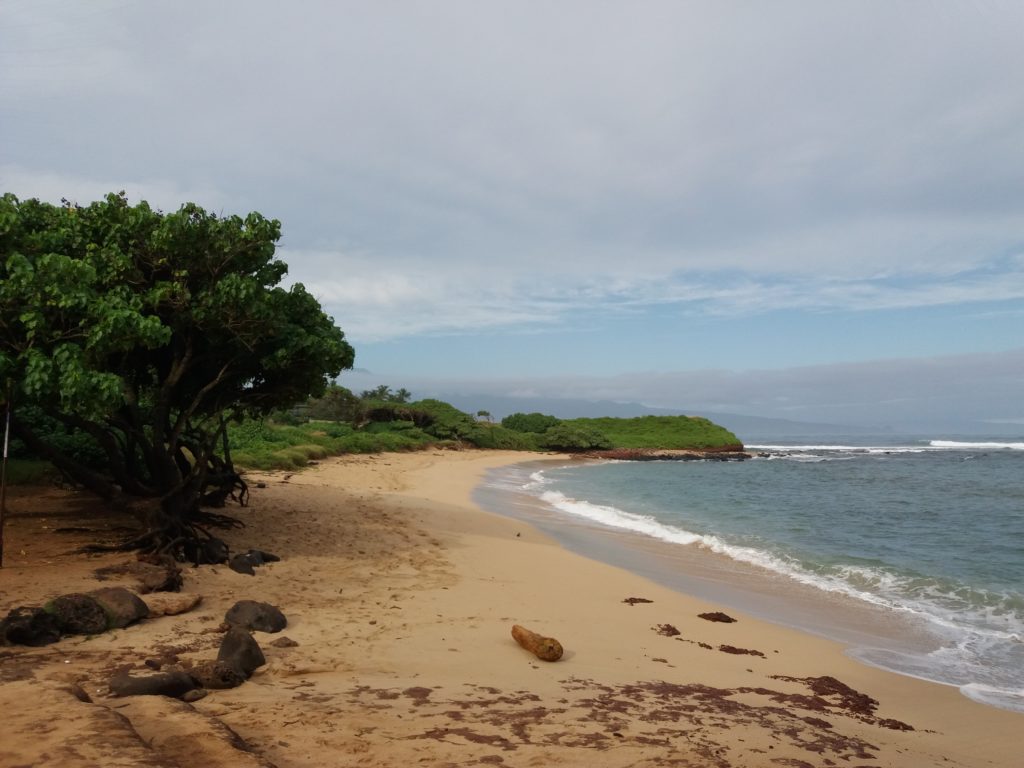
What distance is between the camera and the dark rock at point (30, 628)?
20.0 feet

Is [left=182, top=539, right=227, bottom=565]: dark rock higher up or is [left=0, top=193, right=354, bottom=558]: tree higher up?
[left=0, top=193, right=354, bottom=558]: tree

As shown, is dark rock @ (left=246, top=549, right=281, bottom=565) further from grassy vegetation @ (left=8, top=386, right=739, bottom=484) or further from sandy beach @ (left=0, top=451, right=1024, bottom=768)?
grassy vegetation @ (left=8, top=386, right=739, bottom=484)

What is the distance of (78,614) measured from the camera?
21.8ft

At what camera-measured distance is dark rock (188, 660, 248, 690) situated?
5.38 meters

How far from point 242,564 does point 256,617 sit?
10.4ft

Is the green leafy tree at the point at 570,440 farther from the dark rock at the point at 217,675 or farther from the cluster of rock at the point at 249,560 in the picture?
the dark rock at the point at 217,675

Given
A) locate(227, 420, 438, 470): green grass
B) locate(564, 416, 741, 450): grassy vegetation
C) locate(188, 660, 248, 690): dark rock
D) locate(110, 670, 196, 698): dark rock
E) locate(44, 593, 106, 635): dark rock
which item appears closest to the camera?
locate(110, 670, 196, 698): dark rock

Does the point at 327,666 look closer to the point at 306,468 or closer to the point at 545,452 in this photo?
the point at 306,468

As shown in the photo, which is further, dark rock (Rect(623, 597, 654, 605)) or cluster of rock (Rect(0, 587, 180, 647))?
dark rock (Rect(623, 597, 654, 605))

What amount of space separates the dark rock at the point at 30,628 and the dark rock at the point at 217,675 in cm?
184

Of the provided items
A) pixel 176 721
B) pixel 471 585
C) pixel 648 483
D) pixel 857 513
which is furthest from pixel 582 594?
pixel 648 483

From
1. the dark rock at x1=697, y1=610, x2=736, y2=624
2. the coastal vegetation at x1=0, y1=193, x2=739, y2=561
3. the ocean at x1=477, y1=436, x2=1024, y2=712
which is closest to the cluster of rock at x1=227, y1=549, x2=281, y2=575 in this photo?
the coastal vegetation at x1=0, y1=193, x2=739, y2=561

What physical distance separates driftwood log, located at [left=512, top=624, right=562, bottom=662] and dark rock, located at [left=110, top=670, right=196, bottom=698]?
3232mm

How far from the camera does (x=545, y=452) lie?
212 feet
